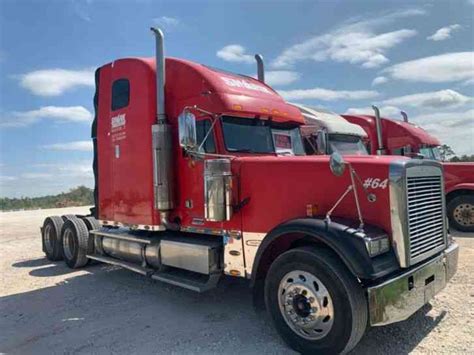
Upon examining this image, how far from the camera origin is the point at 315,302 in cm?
402

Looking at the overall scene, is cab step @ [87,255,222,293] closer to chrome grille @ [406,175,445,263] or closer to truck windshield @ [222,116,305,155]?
truck windshield @ [222,116,305,155]

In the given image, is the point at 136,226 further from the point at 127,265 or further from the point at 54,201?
the point at 54,201

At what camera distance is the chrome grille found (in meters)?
4.20

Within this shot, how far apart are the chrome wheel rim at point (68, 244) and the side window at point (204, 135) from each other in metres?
4.52

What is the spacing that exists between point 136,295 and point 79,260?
259 centimetres

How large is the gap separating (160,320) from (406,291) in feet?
9.81

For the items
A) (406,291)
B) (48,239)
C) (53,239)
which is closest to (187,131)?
(406,291)

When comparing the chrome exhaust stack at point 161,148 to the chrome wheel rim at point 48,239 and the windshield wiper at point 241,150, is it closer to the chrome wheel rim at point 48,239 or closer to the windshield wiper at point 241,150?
the windshield wiper at point 241,150

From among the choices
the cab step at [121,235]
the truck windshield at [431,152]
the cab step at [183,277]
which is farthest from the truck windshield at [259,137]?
the truck windshield at [431,152]

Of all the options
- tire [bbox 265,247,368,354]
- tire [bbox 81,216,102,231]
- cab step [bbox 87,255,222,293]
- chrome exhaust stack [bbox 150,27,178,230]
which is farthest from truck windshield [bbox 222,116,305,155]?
tire [bbox 81,216,102,231]

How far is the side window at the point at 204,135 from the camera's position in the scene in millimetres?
5531

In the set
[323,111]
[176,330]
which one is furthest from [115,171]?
[323,111]

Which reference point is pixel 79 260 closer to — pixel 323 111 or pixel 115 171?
pixel 115 171

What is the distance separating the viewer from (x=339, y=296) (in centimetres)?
381
